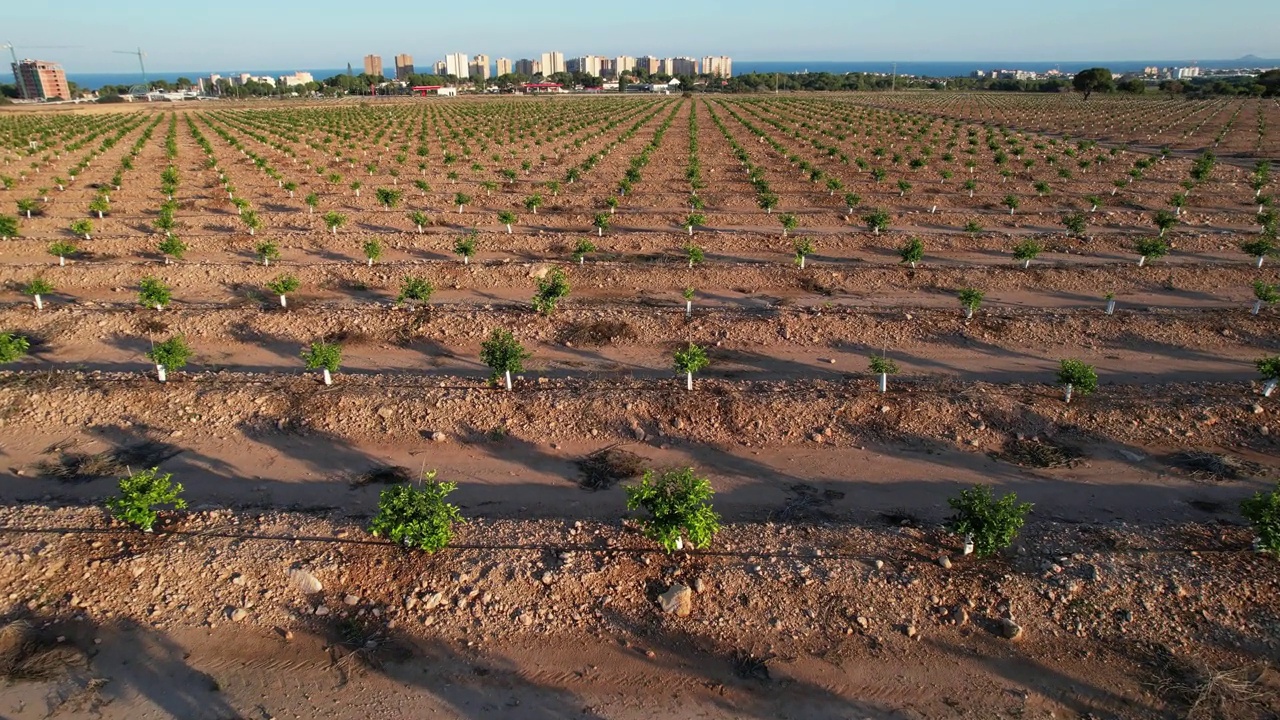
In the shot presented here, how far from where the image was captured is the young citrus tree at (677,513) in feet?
30.2

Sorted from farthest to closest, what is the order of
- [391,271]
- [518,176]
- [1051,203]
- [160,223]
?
[518,176] < [1051,203] < [160,223] < [391,271]

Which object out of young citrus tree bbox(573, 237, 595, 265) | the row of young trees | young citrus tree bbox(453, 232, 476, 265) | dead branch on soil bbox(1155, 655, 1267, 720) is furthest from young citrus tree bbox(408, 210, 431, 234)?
dead branch on soil bbox(1155, 655, 1267, 720)

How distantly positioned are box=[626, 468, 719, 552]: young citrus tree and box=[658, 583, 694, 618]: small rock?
578mm

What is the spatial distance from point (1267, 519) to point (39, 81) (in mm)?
190819

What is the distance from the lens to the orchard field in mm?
11906

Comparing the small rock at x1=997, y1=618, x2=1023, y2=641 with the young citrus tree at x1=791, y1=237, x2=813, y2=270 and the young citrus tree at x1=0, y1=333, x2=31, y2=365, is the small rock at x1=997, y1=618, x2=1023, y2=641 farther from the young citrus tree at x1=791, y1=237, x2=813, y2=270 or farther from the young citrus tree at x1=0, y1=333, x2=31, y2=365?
the young citrus tree at x1=0, y1=333, x2=31, y2=365

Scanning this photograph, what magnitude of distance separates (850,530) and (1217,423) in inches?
329

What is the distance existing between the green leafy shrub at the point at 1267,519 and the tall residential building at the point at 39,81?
182513mm

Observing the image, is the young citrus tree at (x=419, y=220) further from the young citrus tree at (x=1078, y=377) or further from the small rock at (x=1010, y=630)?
the small rock at (x=1010, y=630)

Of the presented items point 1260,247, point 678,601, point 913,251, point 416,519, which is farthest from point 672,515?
point 1260,247

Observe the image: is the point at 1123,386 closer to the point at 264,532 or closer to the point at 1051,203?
the point at 264,532

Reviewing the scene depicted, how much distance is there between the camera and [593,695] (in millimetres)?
7941

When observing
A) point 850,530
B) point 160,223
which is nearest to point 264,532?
point 850,530

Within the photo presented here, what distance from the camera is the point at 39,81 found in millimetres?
140875
